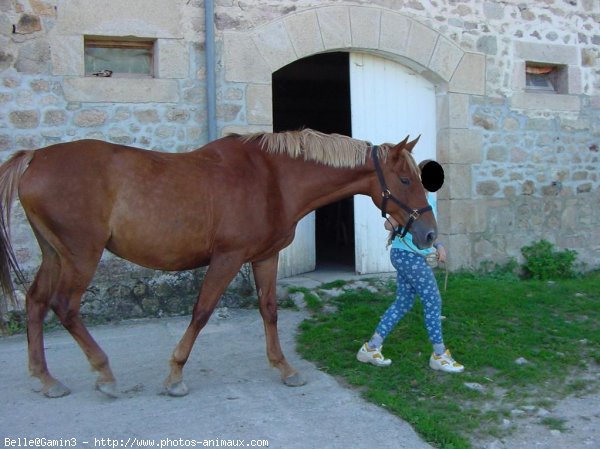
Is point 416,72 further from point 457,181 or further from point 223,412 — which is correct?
point 223,412

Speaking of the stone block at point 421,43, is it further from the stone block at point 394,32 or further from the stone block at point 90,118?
the stone block at point 90,118

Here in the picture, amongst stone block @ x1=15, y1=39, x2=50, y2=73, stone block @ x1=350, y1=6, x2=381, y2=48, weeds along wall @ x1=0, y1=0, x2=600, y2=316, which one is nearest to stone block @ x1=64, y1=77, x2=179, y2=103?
weeds along wall @ x1=0, y1=0, x2=600, y2=316

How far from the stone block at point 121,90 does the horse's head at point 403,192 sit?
9.57 ft

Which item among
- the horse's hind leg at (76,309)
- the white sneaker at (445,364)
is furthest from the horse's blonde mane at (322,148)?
the horse's hind leg at (76,309)

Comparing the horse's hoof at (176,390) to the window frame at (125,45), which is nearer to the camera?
the horse's hoof at (176,390)

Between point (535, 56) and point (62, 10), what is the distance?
561 centimetres

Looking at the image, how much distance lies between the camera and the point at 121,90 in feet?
20.3

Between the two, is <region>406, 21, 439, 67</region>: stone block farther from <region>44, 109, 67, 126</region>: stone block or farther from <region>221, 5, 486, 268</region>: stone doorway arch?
<region>44, 109, 67, 126</region>: stone block

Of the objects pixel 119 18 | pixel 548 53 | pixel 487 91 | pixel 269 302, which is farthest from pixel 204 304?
pixel 548 53

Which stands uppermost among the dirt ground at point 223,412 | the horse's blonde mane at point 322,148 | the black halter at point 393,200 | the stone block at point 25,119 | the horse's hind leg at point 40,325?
the stone block at point 25,119

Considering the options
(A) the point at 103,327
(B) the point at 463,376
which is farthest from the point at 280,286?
(B) the point at 463,376

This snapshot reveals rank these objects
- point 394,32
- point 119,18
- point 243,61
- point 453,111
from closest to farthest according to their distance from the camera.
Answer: point 119,18, point 243,61, point 394,32, point 453,111

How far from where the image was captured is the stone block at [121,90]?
604cm

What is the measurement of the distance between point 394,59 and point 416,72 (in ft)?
1.17
